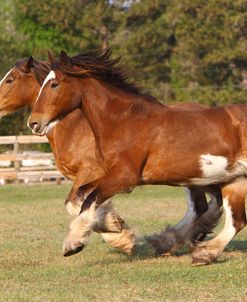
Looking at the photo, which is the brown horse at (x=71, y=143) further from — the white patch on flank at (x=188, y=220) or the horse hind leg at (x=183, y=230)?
the white patch on flank at (x=188, y=220)

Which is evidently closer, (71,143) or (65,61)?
(65,61)

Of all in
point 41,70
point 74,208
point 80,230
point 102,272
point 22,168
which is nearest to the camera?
point 80,230

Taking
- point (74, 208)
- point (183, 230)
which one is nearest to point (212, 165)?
point (183, 230)

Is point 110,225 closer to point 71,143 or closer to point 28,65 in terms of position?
point 71,143

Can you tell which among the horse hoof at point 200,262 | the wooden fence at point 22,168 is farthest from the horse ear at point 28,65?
the wooden fence at point 22,168

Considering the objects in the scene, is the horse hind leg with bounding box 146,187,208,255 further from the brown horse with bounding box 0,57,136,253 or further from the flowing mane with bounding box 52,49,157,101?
the flowing mane with bounding box 52,49,157,101

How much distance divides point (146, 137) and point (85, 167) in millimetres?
1842

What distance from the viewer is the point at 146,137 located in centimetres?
902

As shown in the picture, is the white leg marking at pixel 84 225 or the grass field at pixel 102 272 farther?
the white leg marking at pixel 84 225

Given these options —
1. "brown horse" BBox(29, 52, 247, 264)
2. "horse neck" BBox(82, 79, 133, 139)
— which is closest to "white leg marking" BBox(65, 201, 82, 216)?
"brown horse" BBox(29, 52, 247, 264)

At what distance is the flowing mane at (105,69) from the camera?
949 centimetres

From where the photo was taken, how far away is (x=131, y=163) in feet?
29.2

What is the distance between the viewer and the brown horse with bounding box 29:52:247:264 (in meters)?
8.94

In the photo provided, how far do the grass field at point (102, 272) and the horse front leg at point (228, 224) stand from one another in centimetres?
14
